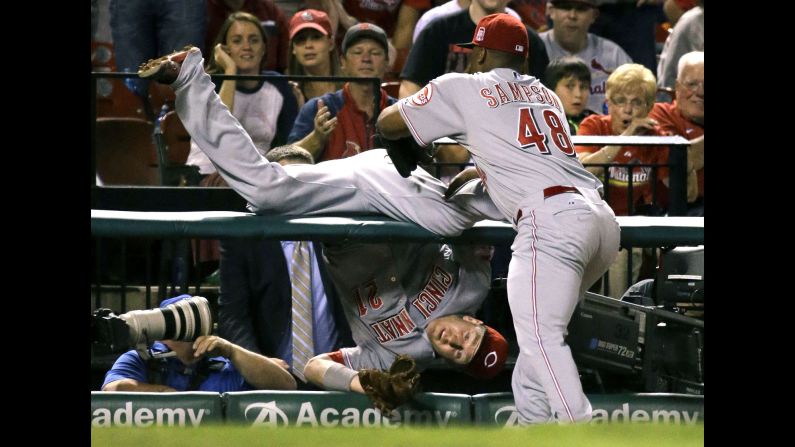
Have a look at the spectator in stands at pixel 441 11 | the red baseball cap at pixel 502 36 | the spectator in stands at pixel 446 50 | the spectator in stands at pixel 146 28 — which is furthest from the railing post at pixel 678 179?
the spectator in stands at pixel 146 28

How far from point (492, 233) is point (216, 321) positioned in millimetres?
1772

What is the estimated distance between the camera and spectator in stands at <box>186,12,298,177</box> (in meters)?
8.07

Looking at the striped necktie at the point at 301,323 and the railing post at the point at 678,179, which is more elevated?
the railing post at the point at 678,179

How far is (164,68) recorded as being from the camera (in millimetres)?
5887

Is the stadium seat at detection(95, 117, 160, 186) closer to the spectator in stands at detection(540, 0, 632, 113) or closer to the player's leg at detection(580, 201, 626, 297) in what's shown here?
the spectator in stands at detection(540, 0, 632, 113)

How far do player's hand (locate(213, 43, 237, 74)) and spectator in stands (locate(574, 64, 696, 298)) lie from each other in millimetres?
2016

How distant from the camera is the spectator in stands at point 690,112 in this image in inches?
328

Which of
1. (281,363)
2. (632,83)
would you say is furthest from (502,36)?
(632,83)

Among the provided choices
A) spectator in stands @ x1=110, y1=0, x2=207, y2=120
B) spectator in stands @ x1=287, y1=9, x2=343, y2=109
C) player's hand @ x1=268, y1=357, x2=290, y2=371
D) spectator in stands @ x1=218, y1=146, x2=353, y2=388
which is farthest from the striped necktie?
spectator in stands @ x1=110, y1=0, x2=207, y2=120

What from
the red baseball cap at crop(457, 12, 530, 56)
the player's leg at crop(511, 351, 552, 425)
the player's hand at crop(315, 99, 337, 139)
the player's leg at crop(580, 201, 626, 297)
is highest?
the red baseball cap at crop(457, 12, 530, 56)

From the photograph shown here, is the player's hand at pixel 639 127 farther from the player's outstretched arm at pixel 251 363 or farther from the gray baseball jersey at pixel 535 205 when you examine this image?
the player's outstretched arm at pixel 251 363

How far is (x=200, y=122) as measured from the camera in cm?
603

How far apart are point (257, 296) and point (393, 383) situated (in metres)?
1.31
